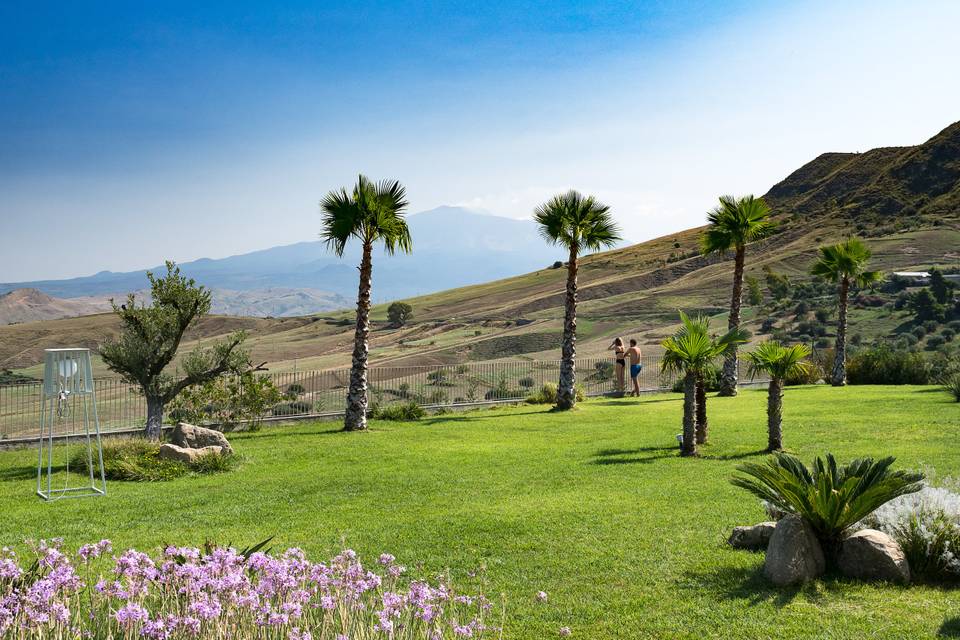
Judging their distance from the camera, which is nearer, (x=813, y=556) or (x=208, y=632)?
(x=208, y=632)

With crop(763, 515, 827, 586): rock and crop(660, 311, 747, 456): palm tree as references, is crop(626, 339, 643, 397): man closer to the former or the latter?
crop(660, 311, 747, 456): palm tree

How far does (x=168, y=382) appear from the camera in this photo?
61.5 feet

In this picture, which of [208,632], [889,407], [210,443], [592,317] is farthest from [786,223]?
[208,632]

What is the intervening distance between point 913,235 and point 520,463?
67733 mm

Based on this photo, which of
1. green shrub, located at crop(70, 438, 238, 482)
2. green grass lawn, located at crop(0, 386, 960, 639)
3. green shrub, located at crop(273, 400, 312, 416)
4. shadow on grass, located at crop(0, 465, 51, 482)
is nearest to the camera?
green grass lawn, located at crop(0, 386, 960, 639)

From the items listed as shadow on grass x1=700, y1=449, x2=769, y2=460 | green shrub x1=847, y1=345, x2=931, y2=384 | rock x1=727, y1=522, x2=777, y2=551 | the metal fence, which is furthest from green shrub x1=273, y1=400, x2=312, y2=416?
green shrub x1=847, y1=345, x2=931, y2=384

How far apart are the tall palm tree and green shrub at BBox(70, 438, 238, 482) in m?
19.1

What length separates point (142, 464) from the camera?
13.9 meters

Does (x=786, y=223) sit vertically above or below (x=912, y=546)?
above

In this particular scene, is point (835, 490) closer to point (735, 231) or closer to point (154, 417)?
point (154, 417)

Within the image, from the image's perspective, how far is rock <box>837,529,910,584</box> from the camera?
672 cm

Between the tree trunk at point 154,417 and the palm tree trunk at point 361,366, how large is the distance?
4.87 meters

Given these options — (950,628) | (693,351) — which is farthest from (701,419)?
(950,628)

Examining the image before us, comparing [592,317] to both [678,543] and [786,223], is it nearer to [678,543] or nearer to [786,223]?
[786,223]
